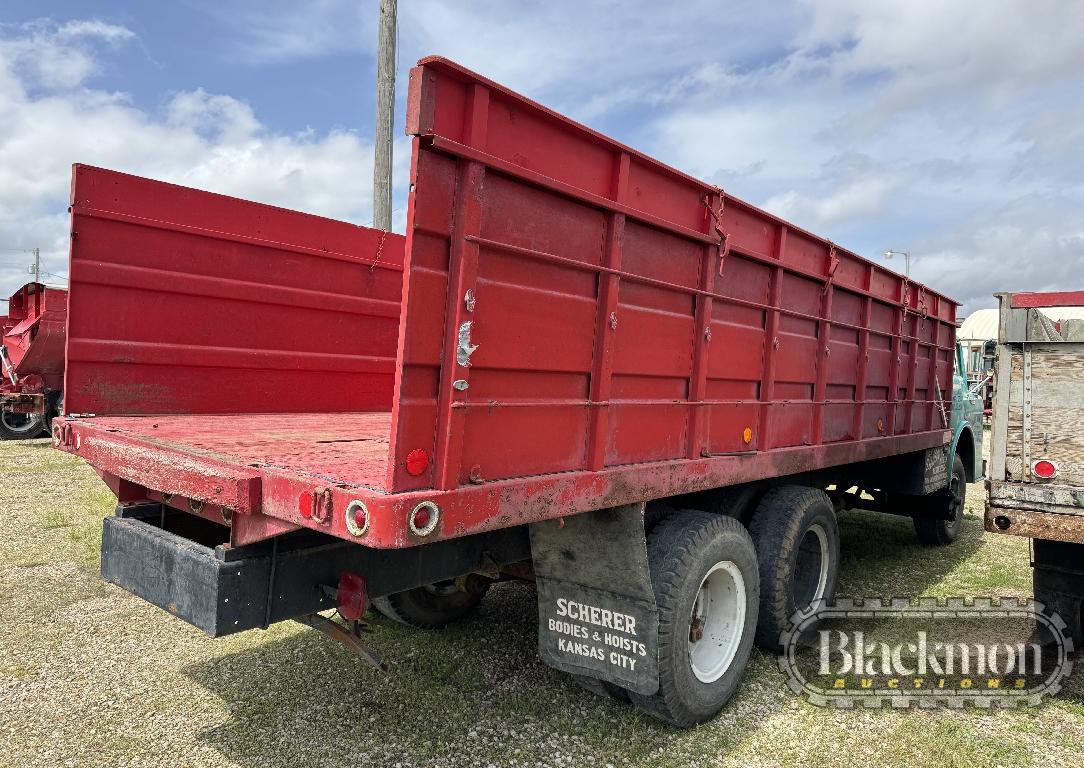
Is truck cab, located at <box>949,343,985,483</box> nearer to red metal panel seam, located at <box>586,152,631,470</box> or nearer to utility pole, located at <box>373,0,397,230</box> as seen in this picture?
red metal panel seam, located at <box>586,152,631,470</box>

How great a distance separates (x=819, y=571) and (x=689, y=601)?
1846 millimetres

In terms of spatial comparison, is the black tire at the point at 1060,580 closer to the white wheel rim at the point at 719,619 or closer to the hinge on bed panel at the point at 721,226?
the white wheel rim at the point at 719,619

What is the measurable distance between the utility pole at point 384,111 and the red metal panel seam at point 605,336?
19.6ft

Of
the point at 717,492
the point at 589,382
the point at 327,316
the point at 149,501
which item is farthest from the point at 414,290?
the point at 327,316

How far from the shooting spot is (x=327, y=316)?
185 inches

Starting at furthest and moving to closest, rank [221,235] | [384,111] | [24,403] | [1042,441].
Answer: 1. [24,403]
2. [384,111]
3. [221,235]
4. [1042,441]

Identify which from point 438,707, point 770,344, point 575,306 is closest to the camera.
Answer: point 575,306

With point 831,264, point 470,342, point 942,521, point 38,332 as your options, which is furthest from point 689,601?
point 38,332

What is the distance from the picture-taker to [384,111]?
8.32 meters

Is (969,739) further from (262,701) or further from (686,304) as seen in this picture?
(262,701)

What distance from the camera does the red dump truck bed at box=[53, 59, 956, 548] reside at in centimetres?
219

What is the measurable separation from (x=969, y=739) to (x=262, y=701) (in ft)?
10.4

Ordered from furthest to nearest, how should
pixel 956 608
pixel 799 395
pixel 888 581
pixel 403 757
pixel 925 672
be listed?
pixel 888 581
pixel 956 608
pixel 799 395
pixel 925 672
pixel 403 757

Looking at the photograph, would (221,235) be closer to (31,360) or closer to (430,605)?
(430,605)
